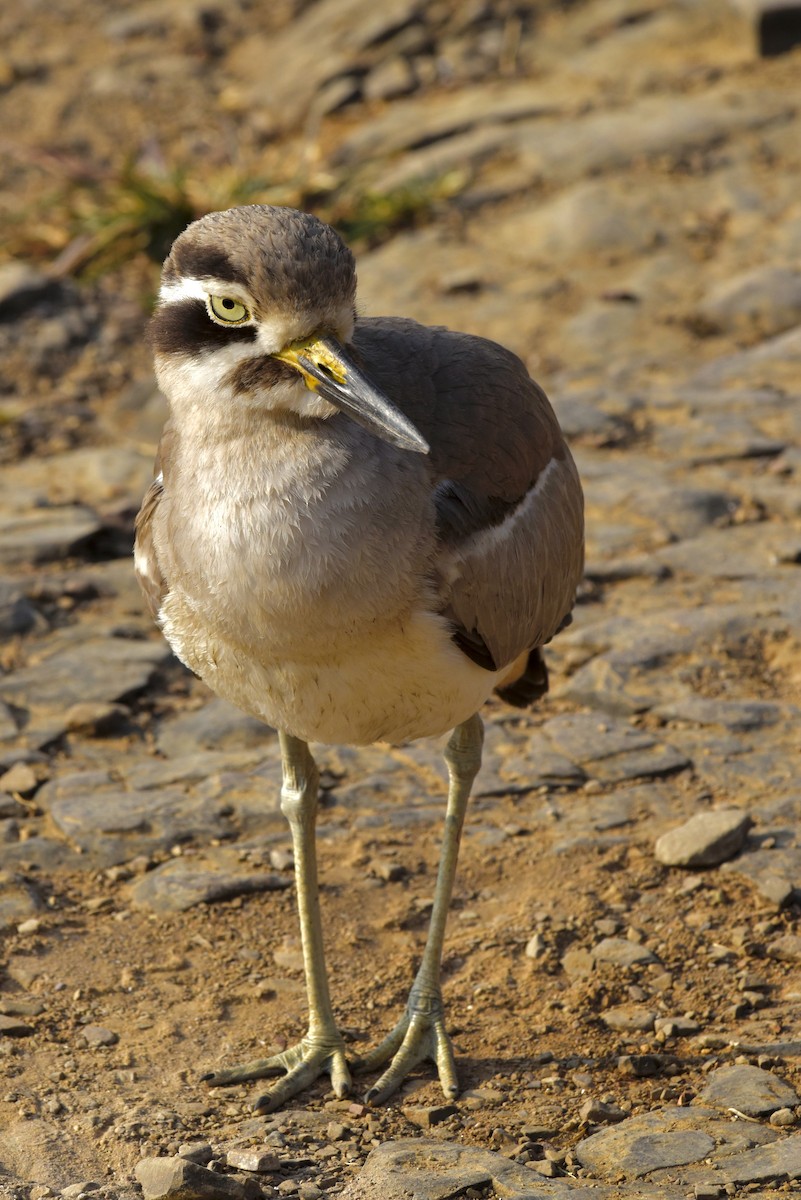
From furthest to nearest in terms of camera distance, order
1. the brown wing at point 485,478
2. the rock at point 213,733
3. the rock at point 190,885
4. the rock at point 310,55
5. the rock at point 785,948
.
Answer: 1. the rock at point 310,55
2. the rock at point 213,733
3. the rock at point 190,885
4. the rock at point 785,948
5. the brown wing at point 485,478

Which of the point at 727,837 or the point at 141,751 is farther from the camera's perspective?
the point at 141,751

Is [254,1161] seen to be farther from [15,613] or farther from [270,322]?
[15,613]

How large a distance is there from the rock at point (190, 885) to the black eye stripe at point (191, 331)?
7.27 feet

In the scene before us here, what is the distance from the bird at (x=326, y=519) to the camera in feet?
13.2

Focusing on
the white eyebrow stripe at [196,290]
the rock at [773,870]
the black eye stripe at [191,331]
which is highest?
the white eyebrow stripe at [196,290]

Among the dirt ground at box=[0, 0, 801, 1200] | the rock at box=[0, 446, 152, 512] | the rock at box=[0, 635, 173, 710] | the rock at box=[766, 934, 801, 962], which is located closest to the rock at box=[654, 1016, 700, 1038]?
the dirt ground at box=[0, 0, 801, 1200]

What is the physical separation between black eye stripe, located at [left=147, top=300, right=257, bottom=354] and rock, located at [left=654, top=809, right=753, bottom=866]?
267cm

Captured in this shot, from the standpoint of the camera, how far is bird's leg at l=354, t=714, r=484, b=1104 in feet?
15.7

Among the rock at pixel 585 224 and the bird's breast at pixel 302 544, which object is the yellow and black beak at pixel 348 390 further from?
the rock at pixel 585 224

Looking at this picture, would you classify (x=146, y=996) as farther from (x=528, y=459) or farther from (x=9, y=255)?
(x=9, y=255)

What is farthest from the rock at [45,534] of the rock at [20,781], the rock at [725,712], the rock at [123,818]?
the rock at [725,712]

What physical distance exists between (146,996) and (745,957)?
204 centimetres

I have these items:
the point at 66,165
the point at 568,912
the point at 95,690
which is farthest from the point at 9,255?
the point at 568,912

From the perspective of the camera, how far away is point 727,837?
219 inches
